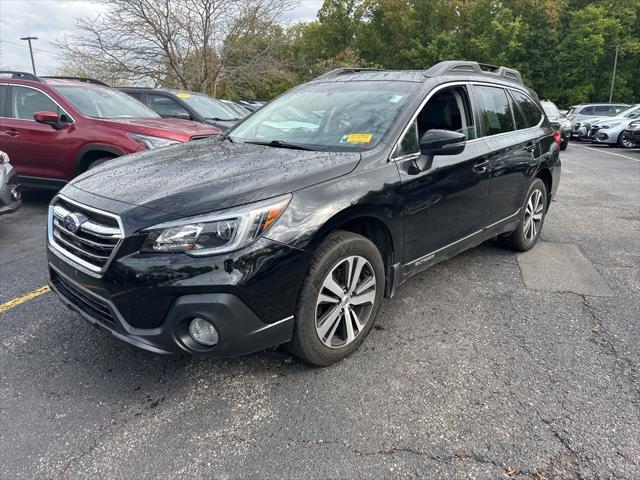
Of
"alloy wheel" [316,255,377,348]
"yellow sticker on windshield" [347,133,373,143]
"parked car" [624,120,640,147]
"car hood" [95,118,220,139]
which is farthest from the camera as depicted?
"parked car" [624,120,640,147]

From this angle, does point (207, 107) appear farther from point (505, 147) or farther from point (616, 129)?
point (616, 129)

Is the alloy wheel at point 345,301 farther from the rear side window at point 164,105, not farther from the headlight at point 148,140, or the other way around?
the rear side window at point 164,105

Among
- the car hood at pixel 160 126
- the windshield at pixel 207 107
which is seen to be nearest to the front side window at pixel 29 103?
the car hood at pixel 160 126

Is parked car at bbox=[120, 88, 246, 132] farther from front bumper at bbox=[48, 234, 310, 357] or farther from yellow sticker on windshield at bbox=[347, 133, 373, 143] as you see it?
front bumper at bbox=[48, 234, 310, 357]

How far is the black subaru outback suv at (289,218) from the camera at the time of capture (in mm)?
2221

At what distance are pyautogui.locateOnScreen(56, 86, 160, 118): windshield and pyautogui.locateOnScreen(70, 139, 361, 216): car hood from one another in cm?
362

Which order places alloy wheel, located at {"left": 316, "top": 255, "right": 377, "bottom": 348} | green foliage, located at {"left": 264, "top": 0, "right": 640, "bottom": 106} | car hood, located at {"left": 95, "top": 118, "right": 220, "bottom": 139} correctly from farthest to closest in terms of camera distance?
1. green foliage, located at {"left": 264, "top": 0, "right": 640, "bottom": 106}
2. car hood, located at {"left": 95, "top": 118, "right": 220, "bottom": 139}
3. alloy wheel, located at {"left": 316, "top": 255, "right": 377, "bottom": 348}

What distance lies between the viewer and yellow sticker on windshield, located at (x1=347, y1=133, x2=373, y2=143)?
2.99 meters

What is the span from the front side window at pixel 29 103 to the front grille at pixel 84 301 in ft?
14.0

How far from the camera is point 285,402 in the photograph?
2479 mm

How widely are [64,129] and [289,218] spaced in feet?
16.3

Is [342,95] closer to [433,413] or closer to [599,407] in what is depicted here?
[433,413]

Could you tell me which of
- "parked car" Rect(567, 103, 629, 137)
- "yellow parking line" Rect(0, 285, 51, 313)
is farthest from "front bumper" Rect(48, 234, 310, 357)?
"parked car" Rect(567, 103, 629, 137)

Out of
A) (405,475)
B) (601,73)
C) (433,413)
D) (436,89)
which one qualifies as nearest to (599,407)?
(433,413)
